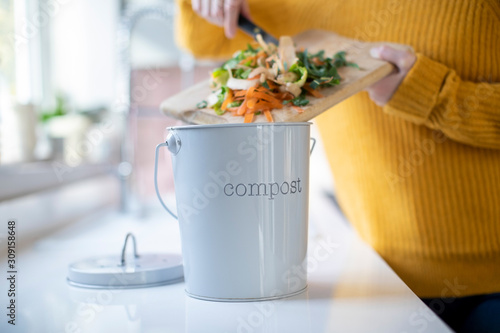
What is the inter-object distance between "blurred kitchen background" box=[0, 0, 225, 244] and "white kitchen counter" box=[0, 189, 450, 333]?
0.36 metres

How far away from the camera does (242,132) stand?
582 mm

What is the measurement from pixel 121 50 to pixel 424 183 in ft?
3.63

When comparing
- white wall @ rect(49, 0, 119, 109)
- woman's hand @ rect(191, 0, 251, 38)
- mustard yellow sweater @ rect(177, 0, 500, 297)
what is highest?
white wall @ rect(49, 0, 119, 109)

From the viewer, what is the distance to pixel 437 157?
→ 0.95 meters

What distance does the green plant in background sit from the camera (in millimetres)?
2049

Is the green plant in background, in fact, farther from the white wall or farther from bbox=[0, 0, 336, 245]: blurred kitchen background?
the white wall

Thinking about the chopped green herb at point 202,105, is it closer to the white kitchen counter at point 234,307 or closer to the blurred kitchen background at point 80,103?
the white kitchen counter at point 234,307

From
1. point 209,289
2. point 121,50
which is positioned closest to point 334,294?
point 209,289

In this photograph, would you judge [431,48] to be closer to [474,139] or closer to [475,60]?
[475,60]

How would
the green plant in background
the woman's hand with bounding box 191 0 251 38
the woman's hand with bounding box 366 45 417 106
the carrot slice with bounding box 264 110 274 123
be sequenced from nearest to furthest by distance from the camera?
the carrot slice with bounding box 264 110 274 123 < the woman's hand with bounding box 366 45 417 106 < the woman's hand with bounding box 191 0 251 38 < the green plant in background

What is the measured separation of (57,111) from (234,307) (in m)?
1.71

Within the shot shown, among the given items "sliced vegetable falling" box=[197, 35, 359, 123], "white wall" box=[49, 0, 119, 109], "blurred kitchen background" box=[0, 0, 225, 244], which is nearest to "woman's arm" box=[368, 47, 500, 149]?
"sliced vegetable falling" box=[197, 35, 359, 123]

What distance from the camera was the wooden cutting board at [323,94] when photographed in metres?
0.69

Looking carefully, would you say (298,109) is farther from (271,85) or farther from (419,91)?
(419,91)
